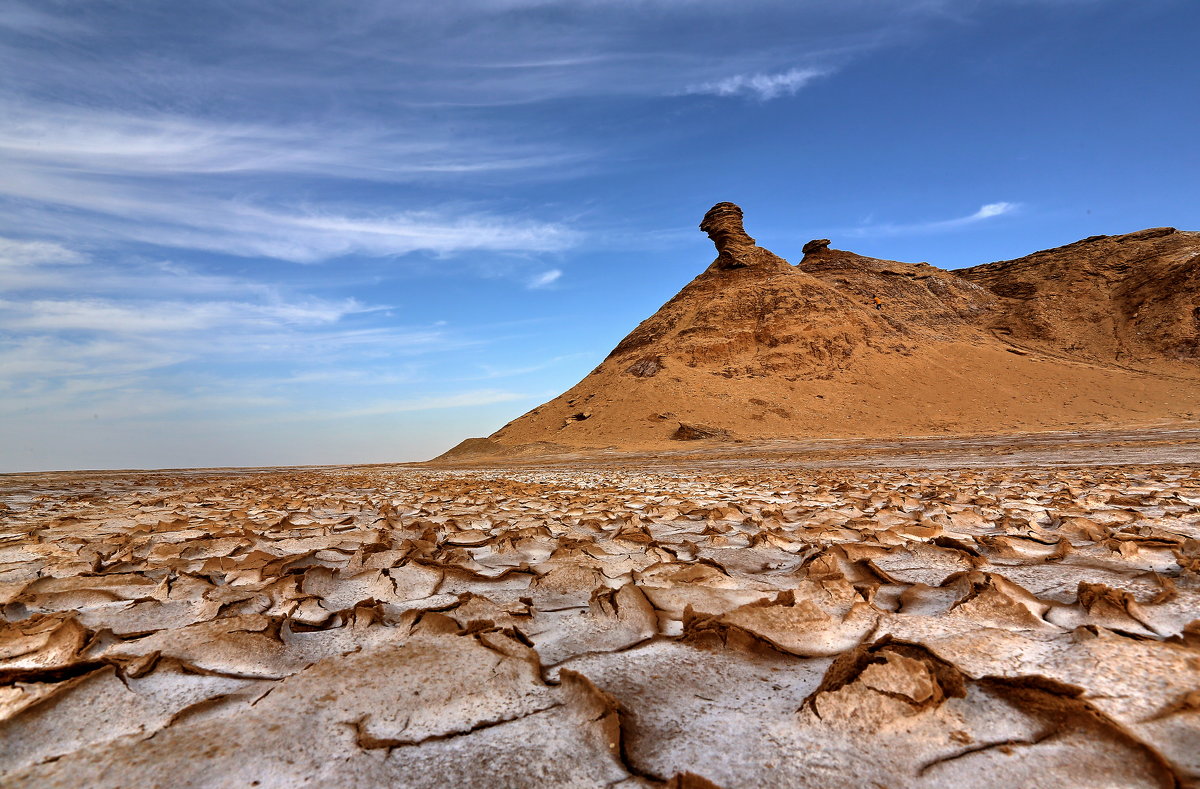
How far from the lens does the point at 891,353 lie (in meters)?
37.4

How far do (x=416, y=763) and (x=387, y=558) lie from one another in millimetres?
2025

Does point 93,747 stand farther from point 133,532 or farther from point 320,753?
point 133,532

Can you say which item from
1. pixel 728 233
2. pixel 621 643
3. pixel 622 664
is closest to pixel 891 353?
pixel 728 233

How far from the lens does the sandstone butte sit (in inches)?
1199

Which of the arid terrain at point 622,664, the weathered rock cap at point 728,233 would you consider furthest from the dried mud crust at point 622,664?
the weathered rock cap at point 728,233

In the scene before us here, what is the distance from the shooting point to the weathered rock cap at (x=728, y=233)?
4556cm

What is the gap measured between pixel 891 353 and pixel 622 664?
132 ft

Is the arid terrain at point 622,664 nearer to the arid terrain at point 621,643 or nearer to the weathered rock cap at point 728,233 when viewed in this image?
the arid terrain at point 621,643

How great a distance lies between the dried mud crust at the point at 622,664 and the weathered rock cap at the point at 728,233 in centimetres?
4430

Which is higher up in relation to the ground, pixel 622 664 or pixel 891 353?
pixel 891 353

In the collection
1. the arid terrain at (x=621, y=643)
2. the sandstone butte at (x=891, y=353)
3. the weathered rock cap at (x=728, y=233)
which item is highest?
the weathered rock cap at (x=728, y=233)

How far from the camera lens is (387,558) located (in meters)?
2.99

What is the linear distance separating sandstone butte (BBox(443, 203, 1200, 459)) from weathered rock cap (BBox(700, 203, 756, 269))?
11 centimetres

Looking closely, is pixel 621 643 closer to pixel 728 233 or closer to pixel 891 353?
pixel 891 353
